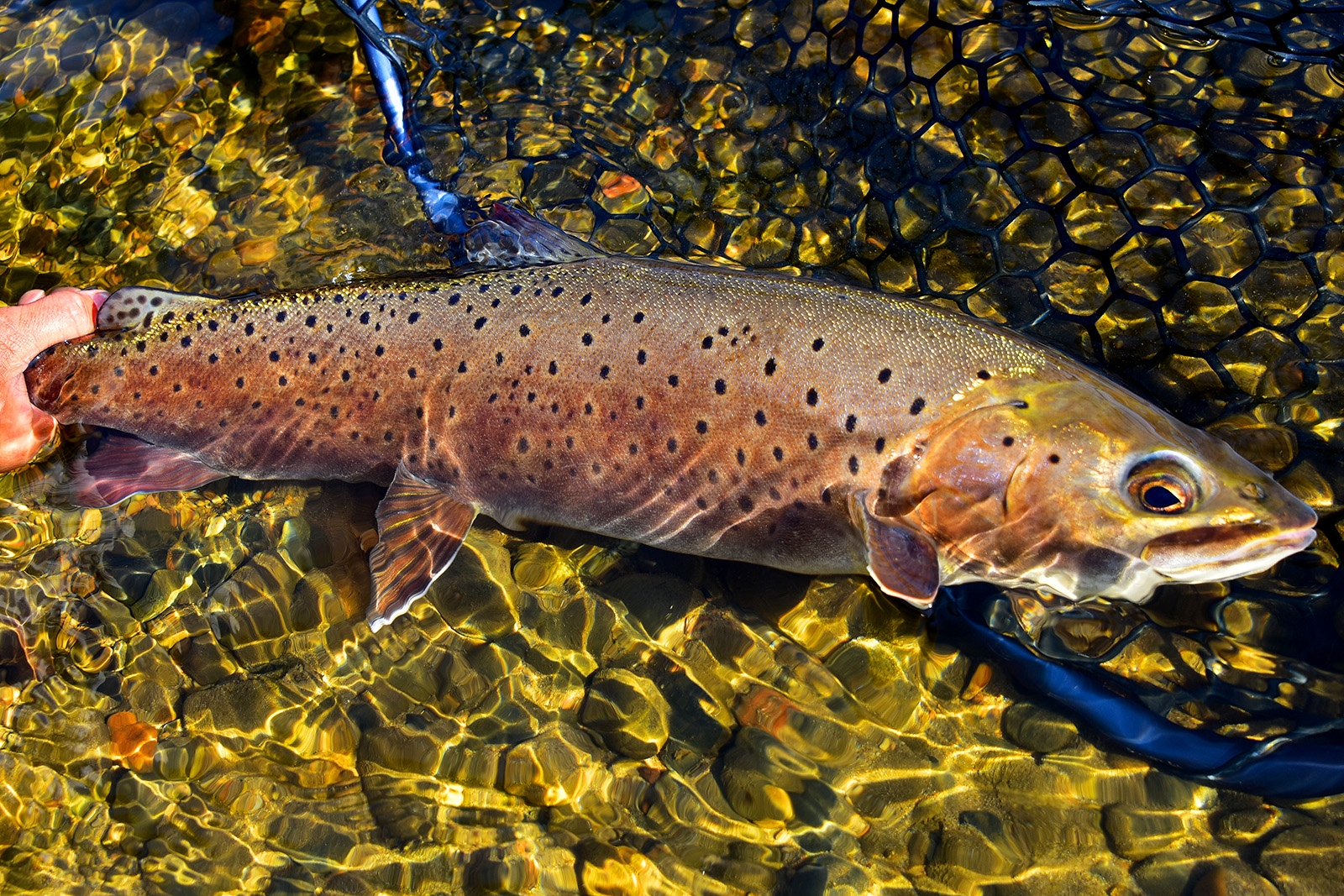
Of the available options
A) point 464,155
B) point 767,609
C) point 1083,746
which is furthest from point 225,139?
point 1083,746

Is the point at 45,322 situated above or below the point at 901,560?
above

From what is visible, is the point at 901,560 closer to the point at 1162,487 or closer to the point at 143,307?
the point at 1162,487

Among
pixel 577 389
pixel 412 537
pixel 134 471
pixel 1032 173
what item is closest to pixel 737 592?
pixel 577 389

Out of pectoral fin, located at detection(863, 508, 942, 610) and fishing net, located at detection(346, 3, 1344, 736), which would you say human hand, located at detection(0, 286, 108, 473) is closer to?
fishing net, located at detection(346, 3, 1344, 736)

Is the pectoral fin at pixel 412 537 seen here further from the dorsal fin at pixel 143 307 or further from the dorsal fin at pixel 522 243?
the dorsal fin at pixel 143 307

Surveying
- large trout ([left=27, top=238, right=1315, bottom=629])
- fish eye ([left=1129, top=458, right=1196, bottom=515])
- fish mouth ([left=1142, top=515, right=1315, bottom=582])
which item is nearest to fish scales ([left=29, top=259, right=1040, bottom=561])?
large trout ([left=27, top=238, right=1315, bottom=629])

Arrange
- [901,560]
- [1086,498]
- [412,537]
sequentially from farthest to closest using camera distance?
[412,537] → [901,560] → [1086,498]

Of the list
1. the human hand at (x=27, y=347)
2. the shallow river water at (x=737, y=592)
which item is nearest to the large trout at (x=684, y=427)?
the human hand at (x=27, y=347)
